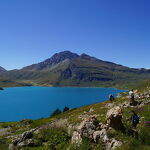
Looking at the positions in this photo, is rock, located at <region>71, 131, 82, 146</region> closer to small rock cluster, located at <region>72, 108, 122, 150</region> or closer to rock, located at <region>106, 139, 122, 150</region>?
small rock cluster, located at <region>72, 108, 122, 150</region>

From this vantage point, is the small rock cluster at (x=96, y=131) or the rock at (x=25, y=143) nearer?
the small rock cluster at (x=96, y=131)

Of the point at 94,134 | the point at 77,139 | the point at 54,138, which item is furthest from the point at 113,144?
the point at 54,138

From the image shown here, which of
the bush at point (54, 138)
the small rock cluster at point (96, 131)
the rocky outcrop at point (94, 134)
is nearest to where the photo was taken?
the rocky outcrop at point (94, 134)

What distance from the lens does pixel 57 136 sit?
12.0 m

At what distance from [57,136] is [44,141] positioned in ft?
4.29

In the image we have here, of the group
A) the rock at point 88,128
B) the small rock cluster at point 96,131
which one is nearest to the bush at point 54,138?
the small rock cluster at point 96,131

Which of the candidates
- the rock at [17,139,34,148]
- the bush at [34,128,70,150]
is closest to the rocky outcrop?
the bush at [34,128,70,150]

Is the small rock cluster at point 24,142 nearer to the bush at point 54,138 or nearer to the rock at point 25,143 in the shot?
the rock at point 25,143

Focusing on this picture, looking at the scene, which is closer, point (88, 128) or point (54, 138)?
point (88, 128)

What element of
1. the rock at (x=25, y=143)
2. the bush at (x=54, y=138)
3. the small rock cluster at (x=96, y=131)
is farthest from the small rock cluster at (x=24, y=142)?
the small rock cluster at (x=96, y=131)

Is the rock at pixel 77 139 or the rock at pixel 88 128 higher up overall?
the rock at pixel 88 128

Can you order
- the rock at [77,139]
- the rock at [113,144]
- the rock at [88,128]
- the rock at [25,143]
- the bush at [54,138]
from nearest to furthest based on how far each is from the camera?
the rock at [113,144] < the rock at [77,139] < the rock at [88,128] < the bush at [54,138] < the rock at [25,143]

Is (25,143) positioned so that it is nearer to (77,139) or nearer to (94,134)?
(77,139)

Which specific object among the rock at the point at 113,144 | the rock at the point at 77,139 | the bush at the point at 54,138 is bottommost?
Result: the bush at the point at 54,138
